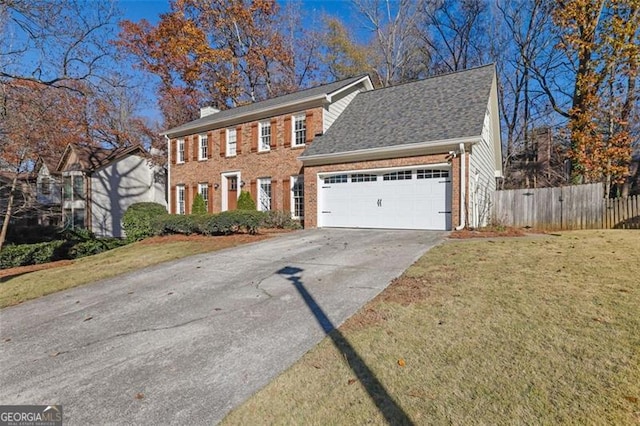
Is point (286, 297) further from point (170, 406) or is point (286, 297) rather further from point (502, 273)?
point (502, 273)

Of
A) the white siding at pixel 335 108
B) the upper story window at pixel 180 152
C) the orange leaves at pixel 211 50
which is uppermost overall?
the orange leaves at pixel 211 50

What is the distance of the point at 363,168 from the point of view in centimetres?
1241

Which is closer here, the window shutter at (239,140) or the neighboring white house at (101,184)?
the window shutter at (239,140)

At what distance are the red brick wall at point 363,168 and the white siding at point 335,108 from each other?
99.5 inches

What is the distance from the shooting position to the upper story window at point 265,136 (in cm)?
1659

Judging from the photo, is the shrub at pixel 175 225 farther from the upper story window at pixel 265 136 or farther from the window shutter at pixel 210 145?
the window shutter at pixel 210 145

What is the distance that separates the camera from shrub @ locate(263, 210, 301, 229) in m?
14.3

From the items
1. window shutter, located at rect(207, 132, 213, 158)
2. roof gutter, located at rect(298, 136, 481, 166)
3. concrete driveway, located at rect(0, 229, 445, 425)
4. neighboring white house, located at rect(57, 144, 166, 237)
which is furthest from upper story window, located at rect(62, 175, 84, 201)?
concrete driveway, located at rect(0, 229, 445, 425)

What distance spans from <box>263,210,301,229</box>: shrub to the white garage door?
4.79 feet

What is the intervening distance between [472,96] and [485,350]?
→ 1162cm

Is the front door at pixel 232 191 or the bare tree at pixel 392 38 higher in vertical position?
the bare tree at pixel 392 38

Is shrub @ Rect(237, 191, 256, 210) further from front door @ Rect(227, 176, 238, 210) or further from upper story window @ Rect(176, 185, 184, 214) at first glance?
upper story window @ Rect(176, 185, 184, 214)

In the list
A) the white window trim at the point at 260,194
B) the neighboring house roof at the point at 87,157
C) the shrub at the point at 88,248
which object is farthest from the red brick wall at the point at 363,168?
the neighboring house roof at the point at 87,157

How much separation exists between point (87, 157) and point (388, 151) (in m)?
21.0
